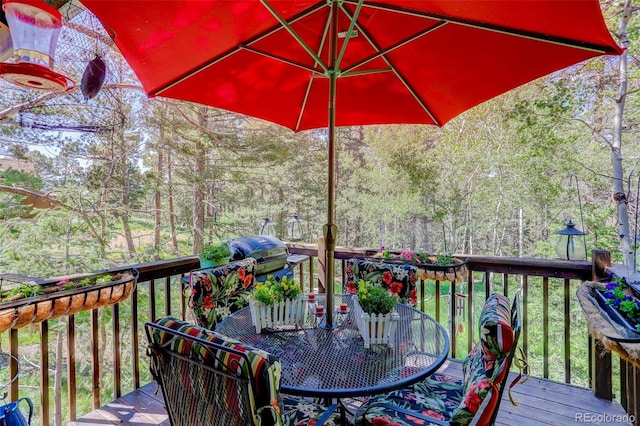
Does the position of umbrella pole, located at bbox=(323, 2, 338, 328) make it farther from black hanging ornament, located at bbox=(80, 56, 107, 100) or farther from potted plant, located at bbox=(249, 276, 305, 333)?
black hanging ornament, located at bbox=(80, 56, 107, 100)

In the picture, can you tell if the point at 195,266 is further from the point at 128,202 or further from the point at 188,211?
the point at 188,211

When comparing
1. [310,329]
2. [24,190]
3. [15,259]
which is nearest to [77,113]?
[24,190]

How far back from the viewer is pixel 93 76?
2309 millimetres

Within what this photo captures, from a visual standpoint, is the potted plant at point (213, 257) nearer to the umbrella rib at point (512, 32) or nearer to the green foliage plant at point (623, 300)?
the umbrella rib at point (512, 32)

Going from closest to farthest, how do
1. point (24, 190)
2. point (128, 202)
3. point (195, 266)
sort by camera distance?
1. point (195, 266)
2. point (24, 190)
3. point (128, 202)

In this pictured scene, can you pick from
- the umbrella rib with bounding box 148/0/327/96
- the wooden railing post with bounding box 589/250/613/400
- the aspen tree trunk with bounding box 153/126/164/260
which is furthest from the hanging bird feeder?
the aspen tree trunk with bounding box 153/126/164/260

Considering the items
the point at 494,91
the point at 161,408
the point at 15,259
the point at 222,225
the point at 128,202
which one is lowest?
the point at 161,408

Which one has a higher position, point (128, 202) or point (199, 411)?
point (128, 202)

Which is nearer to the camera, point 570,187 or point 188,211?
point 570,187

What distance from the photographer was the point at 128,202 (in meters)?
6.91

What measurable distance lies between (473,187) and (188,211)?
266 inches

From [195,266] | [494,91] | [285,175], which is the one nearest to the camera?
[494,91]

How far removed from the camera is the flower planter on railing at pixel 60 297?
154cm

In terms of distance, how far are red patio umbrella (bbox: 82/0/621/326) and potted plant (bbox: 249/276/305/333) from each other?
20cm
